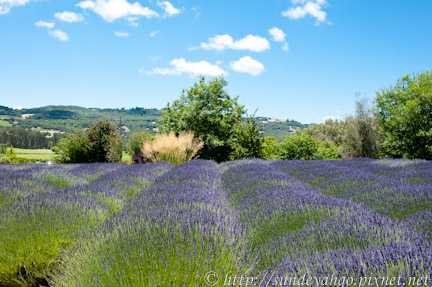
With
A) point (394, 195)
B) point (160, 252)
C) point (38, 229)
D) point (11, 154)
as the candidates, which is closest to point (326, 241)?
point (160, 252)

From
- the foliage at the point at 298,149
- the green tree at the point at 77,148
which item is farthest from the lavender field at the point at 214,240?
the green tree at the point at 77,148

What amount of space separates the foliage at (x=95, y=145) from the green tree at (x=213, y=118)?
4077 millimetres

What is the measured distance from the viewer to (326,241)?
1.89 meters

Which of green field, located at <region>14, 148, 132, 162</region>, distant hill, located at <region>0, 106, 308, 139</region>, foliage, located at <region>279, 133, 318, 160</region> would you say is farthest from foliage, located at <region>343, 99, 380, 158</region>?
distant hill, located at <region>0, 106, 308, 139</region>

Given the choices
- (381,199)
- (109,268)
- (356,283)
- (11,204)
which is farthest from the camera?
(381,199)

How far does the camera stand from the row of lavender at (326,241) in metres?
1.36

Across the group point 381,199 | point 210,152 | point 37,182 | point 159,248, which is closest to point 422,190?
point 381,199

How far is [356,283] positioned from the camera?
1249 millimetres

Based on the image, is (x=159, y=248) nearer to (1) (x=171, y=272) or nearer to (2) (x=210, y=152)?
(1) (x=171, y=272)

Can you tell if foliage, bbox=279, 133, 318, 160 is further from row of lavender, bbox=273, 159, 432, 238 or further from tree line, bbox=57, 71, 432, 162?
row of lavender, bbox=273, 159, 432, 238

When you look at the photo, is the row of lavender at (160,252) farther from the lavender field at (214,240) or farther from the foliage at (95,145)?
the foliage at (95,145)

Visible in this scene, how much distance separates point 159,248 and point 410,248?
1349 millimetres

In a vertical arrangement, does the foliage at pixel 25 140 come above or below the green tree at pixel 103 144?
below

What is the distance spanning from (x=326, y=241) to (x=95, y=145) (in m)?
17.3
